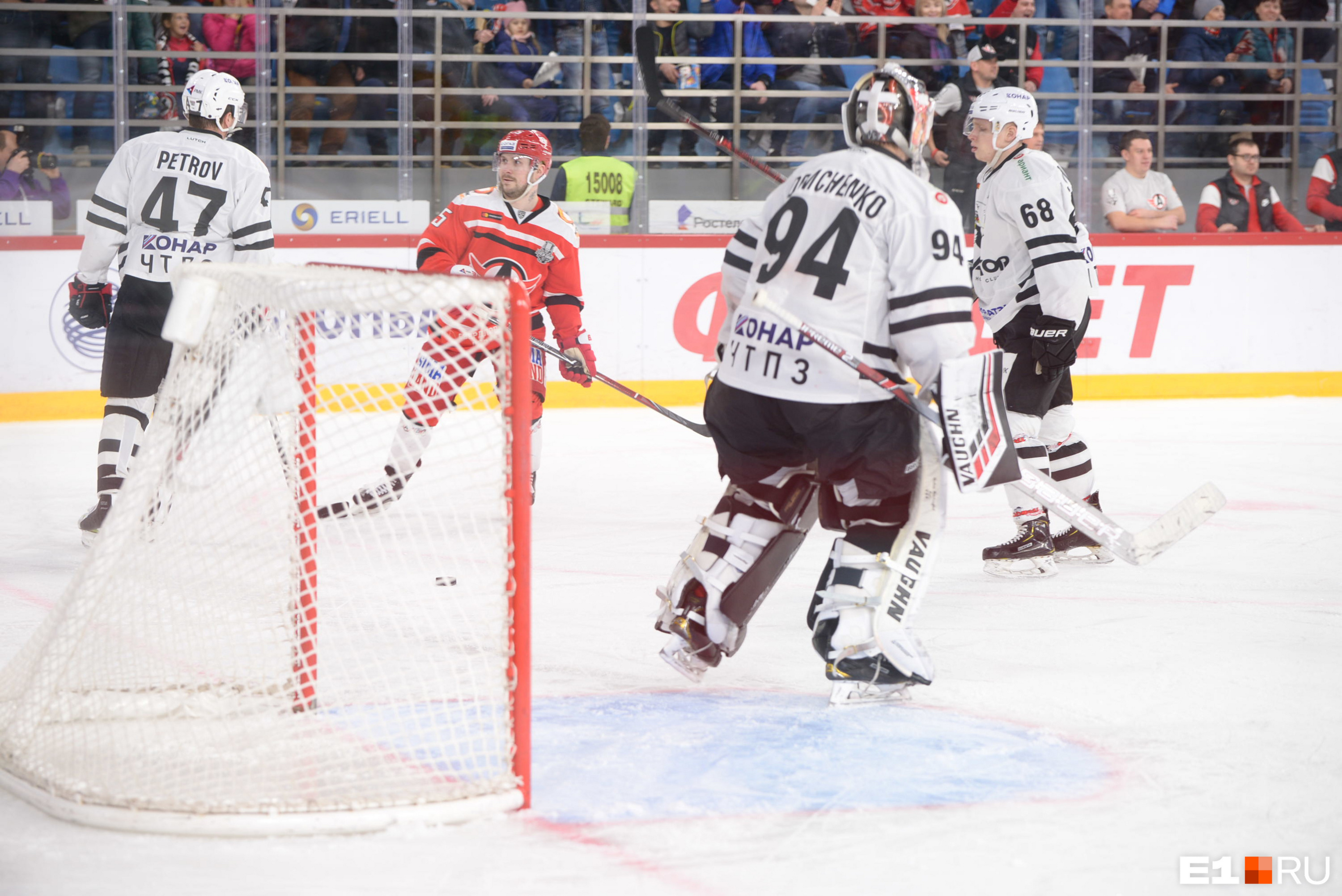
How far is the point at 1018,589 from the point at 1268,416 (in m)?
4.11

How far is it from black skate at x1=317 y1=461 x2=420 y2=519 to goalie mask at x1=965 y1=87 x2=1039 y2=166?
203 cm

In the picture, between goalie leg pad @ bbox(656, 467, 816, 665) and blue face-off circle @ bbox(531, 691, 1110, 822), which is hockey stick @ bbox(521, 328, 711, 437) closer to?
goalie leg pad @ bbox(656, 467, 816, 665)

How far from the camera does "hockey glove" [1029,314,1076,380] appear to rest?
415cm

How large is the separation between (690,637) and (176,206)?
2370 millimetres

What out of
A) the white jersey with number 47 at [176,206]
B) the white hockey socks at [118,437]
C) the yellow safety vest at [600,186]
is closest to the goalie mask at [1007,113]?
the white jersey with number 47 at [176,206]

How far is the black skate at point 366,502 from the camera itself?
283 cm

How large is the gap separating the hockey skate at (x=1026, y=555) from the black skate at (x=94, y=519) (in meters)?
2.64

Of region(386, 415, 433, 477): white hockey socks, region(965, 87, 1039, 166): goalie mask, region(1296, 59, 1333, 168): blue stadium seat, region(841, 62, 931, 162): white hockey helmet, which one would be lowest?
region(386, 415, 433, 477): white hockey socks

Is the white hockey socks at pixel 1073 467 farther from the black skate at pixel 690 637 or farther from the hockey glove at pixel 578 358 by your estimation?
the black skate at pixel 690 637

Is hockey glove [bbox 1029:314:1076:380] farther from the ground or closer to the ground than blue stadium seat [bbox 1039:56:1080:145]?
closer to the ground

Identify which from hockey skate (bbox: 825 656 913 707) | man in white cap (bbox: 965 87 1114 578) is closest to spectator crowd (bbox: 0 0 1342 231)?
man in white cap (bbox: 965 87 1114 578)

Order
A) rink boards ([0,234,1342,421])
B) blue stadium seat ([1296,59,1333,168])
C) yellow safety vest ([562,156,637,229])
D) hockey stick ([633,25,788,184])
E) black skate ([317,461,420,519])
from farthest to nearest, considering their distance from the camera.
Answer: blue stadium seat ([1296,59,1333,168]) → yellow safety vest ([562,156,637,229]) → rink boards ([0,234,1342,421]) → hockey stick ([633,25,788,184]) → black skate ([317,461,420,519])

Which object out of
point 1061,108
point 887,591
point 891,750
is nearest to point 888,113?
point 887,591

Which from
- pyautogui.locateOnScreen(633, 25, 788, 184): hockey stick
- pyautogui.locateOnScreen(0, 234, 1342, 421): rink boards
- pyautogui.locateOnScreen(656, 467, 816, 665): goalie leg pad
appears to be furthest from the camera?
pyautogui.locateOnScreen(0, 234, 1342, 421): rink boards
